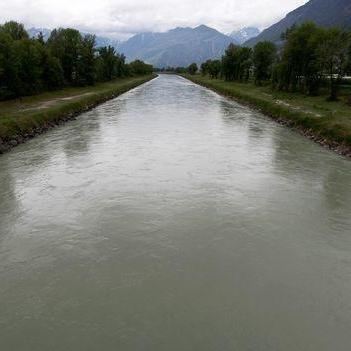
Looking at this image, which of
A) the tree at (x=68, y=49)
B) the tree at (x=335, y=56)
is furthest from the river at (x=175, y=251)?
the tree at (x=68, y=49)

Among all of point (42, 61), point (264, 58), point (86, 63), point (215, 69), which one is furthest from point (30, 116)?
point (215, 69)

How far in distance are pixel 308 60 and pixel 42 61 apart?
48.1 meters

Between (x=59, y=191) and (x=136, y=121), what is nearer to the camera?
(x=59, y=191)

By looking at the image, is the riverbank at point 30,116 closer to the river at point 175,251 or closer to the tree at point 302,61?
the river at point 175,251

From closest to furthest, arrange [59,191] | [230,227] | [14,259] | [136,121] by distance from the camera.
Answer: [14,259] → [230,227] → [59,191] → [136,121]

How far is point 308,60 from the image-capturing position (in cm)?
6888

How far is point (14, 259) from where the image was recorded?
15.4 meters

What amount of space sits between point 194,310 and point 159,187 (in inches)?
452

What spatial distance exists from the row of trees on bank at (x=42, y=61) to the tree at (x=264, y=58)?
1535 inches

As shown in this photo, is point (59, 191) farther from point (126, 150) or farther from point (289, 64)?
point (289, 64)

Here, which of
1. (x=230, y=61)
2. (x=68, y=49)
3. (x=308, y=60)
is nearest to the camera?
(x=308, y=60)

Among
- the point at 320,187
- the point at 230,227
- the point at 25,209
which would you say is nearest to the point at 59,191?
the point at 25,209

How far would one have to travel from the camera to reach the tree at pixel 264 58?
92.6 m

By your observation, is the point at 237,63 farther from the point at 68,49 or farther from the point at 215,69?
the point at 68,49
